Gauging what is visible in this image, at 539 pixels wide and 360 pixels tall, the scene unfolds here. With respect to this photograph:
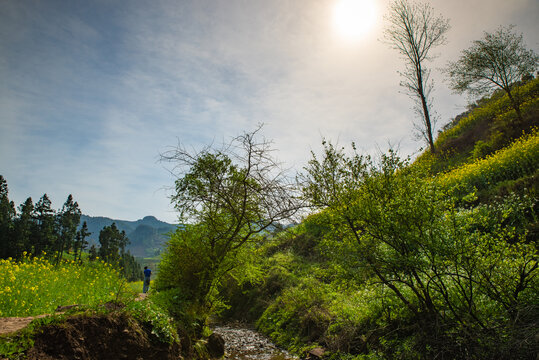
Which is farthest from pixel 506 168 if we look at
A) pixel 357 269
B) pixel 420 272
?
pixel 357 269

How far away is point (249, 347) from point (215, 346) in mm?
1890

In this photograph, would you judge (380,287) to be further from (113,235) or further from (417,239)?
(113,235)

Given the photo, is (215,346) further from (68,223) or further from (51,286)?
(68,223)

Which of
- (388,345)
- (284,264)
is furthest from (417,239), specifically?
(284,264)

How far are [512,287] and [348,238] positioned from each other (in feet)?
8.47

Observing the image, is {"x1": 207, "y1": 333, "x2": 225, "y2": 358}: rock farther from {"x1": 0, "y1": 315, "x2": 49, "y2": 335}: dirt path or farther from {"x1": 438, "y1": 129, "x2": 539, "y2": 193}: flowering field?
{"x1": 438, "y1": 129, "x2": 539, "y2": 193}: flowering field

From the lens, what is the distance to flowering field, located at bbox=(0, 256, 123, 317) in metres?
5.26

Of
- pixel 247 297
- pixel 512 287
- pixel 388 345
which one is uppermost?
pixel 512 287

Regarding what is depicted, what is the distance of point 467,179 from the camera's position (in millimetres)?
10281

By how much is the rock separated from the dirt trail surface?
0.46 m

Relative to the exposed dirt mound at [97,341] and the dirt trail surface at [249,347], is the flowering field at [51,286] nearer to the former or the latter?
the exposed dirt mound at [97,341]

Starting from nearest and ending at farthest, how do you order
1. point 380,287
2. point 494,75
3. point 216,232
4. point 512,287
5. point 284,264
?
point 512,287 → point 380,287 → point 216,232 → point 284,264 → point 494,75

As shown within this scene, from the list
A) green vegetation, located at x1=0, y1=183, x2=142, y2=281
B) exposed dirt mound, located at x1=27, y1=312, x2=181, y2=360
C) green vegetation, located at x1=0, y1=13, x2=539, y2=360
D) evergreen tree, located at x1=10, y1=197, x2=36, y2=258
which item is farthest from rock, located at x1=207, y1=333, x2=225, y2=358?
evergreen tree, located at x1=10, y1=197, x2=36, y2=258

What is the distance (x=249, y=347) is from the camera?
29.6 feet
